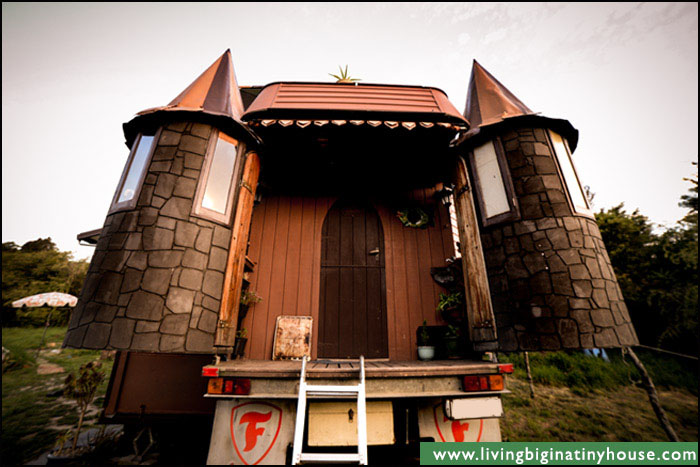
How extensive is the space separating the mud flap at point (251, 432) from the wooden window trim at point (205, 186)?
2216 mm

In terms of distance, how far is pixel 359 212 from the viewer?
5363mm

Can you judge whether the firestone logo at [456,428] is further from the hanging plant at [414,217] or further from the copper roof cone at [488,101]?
the copper roof cone at [488,101]

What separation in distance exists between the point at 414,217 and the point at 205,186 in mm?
3684

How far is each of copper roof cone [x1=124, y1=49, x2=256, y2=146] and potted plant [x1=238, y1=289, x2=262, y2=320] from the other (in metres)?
2.62

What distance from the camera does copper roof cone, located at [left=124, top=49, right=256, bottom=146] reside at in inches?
150

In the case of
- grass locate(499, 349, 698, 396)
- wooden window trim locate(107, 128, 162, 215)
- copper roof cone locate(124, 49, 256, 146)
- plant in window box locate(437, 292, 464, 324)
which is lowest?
grass locate(499, 349, 698, 396)

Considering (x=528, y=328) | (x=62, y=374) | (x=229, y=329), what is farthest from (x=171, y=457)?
(x=62, y=374)

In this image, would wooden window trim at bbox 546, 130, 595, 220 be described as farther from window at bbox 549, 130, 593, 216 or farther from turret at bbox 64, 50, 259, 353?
turret at bbox 64, 50, 259, 353

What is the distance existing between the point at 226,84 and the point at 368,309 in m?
4.63

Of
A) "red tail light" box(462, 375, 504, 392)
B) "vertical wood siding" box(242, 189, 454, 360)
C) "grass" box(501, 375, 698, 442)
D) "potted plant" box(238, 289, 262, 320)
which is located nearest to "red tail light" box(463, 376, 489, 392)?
"red tail light" box(462, 375, 504, 392)

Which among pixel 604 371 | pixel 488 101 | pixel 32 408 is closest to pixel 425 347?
pixel 488 101

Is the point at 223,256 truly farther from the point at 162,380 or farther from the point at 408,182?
the point at 408,182

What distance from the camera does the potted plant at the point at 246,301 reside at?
4.33 metres

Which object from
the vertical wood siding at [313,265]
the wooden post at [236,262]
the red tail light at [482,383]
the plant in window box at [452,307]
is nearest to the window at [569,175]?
the vertical wood siding at [313,265]
